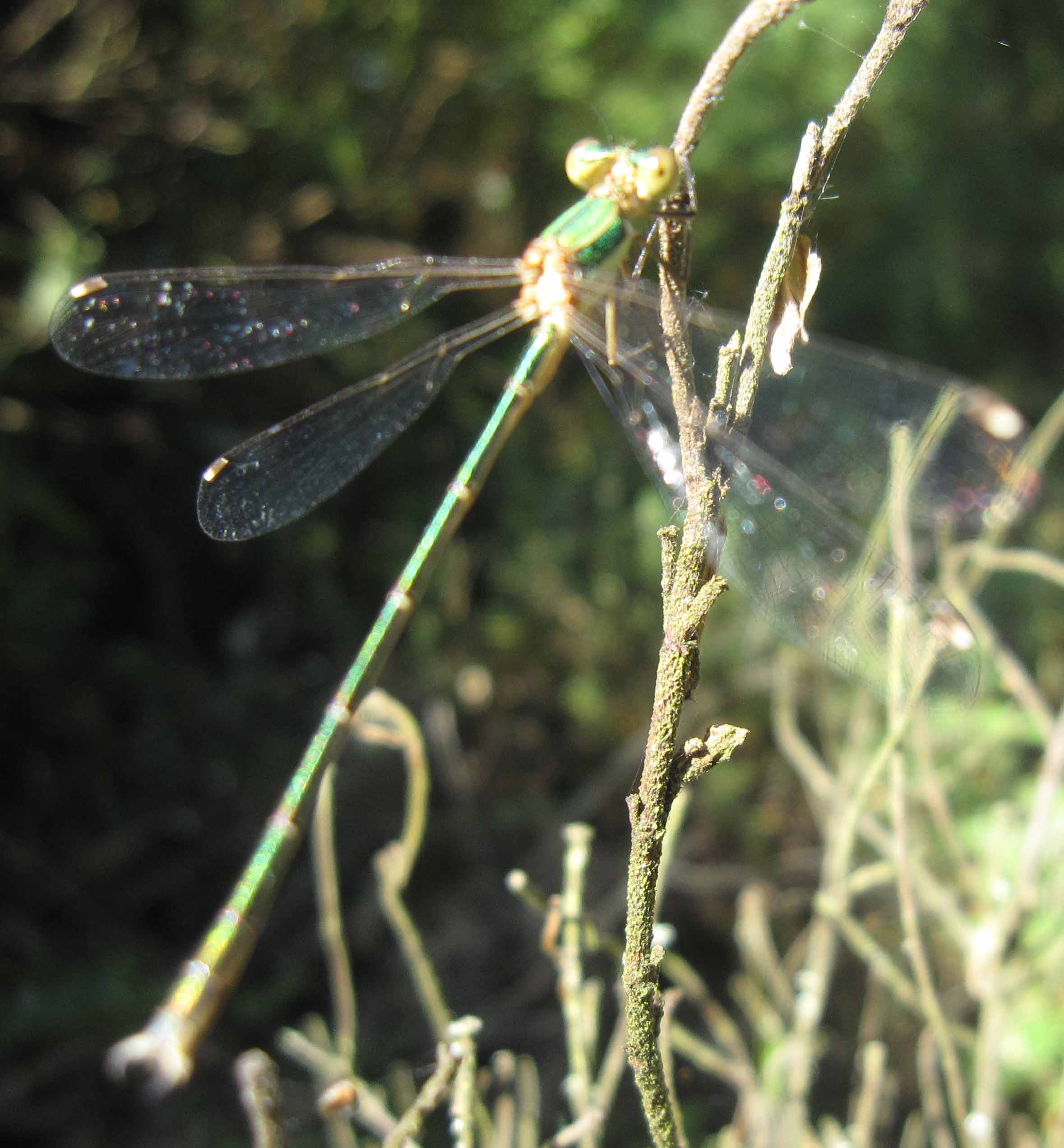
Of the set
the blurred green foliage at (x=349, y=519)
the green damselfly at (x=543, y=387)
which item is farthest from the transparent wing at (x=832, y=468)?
the blurred green foliage at (x=349, y=519)

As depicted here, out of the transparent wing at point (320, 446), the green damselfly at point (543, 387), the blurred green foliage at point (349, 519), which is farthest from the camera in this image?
the blurred green foliage at point (349, 519)

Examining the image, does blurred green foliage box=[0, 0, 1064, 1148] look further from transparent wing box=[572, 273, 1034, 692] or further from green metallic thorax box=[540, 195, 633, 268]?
green metallic thorax box=[540, 195, 633, 268]

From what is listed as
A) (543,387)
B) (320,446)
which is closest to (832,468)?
(543,387)

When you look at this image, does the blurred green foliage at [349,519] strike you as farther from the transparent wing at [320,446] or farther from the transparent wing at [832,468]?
the transparent wing at [320,446]

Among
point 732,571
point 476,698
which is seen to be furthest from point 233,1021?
point 732,571

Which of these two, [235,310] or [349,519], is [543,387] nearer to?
[235,310]

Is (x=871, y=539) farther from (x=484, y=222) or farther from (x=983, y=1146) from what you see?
(x=484, y=222)
